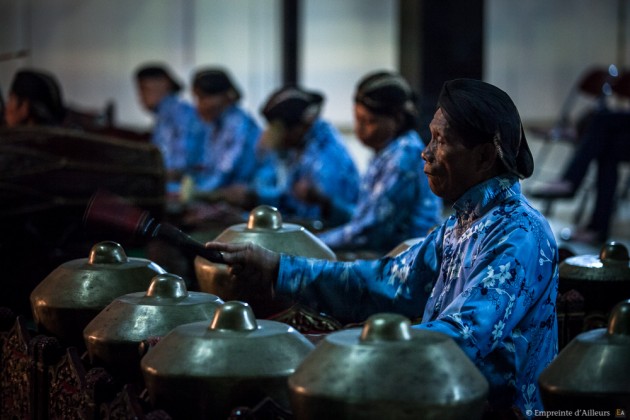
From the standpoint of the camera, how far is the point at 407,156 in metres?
3.73

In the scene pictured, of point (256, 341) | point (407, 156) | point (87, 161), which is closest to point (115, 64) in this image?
point (87, 161)

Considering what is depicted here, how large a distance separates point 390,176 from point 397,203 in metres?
0.09

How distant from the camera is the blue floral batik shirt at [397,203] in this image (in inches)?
147

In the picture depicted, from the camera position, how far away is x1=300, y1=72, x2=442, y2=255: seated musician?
3.74 metres

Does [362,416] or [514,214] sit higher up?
[514,214]

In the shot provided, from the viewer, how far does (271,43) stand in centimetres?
1099

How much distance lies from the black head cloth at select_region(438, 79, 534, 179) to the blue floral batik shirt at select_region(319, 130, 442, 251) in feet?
5.59

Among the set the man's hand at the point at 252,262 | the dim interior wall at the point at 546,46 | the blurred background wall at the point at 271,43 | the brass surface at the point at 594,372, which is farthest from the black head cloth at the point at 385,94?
the dim interior wall at the point at 546,46

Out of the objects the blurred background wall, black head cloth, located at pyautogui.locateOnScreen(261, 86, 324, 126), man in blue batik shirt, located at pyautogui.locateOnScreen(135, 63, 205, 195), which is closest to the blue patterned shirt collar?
black head cloth, located at pyautogui.locateOnScreen(261, 86, 324, 126)

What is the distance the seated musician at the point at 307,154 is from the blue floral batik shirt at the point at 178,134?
6.94 ft

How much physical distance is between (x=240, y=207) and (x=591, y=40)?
6281mm

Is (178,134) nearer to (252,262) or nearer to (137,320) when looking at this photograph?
(252,262)

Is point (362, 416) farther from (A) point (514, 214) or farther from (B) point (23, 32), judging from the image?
(B) point (23, 32)

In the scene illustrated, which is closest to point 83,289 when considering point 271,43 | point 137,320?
point 137,320
